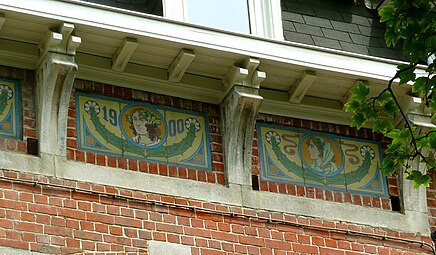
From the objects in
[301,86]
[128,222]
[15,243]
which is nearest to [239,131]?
[301,86]

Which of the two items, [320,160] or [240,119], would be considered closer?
[240,119]

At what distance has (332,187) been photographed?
1814 cm

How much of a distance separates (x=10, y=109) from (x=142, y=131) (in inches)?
51.8

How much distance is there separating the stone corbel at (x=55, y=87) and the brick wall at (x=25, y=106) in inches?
2.9

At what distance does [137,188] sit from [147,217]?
298 millimetres

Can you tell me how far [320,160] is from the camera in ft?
59.8

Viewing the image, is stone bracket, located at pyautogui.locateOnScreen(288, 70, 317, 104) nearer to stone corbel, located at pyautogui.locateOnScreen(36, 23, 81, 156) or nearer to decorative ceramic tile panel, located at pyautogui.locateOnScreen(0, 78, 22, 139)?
stone corbel, located at pyautogui.locateOnScreen(36, 23, 81, 156)

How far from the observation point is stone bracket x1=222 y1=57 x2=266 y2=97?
17516mm

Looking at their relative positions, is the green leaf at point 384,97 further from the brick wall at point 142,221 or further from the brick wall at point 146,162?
the brick wall at point 146,162

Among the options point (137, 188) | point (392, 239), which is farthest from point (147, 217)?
point (392, 239)

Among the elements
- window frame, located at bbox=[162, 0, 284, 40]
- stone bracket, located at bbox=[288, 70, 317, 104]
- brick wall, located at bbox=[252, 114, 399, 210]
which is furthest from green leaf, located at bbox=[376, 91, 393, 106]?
window frame, located at bbox=[162, 0, 284, 40]

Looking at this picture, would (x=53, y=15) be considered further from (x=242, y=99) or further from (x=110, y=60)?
(x=242, y=99)

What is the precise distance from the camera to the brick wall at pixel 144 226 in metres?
16.4

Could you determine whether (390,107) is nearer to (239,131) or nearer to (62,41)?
(239,131)
